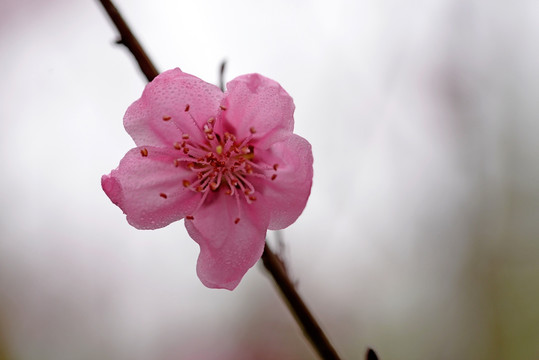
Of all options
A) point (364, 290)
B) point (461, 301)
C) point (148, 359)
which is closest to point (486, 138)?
point (461, 301)

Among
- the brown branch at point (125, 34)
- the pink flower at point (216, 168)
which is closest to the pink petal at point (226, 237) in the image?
the pink flower at point (216, 168)

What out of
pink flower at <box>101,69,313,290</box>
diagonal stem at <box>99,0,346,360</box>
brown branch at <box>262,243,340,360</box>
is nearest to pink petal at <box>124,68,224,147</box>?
pink flower at <box>101,69,313,290</box>

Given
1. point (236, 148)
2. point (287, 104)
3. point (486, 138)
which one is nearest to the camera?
point (287, 104)

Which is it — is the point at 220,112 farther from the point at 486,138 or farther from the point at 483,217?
the point at 483,217

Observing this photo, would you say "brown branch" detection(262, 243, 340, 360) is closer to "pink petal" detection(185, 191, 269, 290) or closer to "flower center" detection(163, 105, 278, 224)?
"pink petal" detection(185, 191, 269, 290)

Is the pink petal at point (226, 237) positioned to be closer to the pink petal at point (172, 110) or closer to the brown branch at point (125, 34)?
the pink petal at point (172, 110)

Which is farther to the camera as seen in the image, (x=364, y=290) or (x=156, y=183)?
(x=364, y=290)
